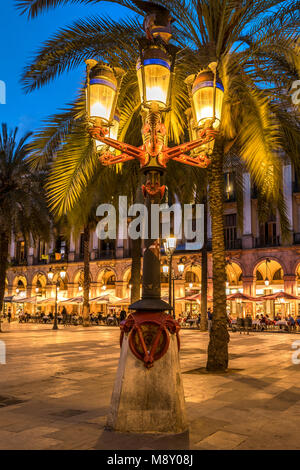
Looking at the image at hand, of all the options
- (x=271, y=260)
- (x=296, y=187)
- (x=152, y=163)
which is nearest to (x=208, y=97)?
(x=152, y=163)

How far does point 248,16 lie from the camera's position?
28.7 feet

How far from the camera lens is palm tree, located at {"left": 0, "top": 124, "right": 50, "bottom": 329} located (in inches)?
815

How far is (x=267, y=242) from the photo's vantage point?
120 feet

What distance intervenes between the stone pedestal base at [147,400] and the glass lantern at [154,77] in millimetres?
3133

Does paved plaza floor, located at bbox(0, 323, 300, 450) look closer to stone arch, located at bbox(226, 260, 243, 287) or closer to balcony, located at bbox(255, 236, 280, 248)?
balcony, located at bbox(255, 236, 280, 248)

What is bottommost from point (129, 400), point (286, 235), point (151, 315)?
point (129, 400)

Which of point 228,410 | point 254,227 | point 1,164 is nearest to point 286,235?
point 228,410

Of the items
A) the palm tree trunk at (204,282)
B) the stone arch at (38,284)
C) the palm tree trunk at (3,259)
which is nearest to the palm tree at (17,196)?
the palm tree trunk at (3,259)

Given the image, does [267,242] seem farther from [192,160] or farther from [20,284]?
[20,284]

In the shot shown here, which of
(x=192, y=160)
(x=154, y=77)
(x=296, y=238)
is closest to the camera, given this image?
(x=154, y=77)

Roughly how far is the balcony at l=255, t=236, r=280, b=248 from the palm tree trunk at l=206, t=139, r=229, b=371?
26.5m

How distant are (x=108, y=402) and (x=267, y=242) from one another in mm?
32062
